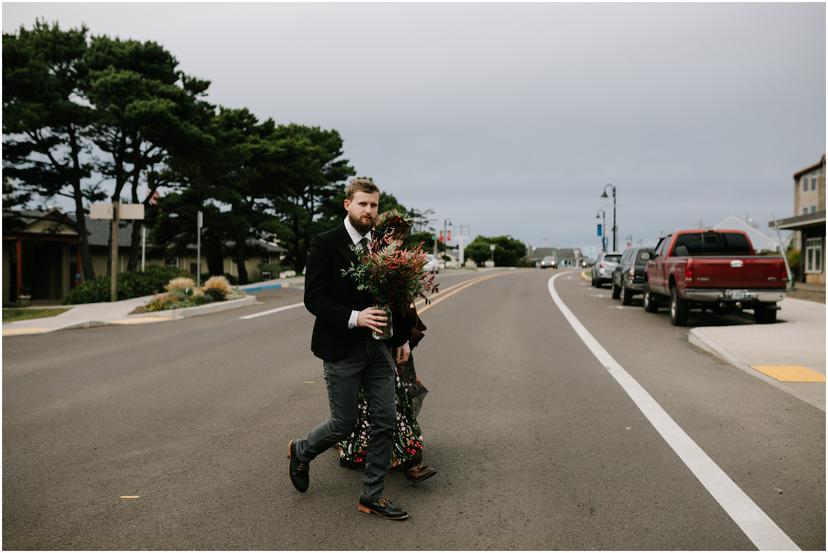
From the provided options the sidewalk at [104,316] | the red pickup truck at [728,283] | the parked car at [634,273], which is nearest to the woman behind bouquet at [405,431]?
the red pickup truck at [728,283]

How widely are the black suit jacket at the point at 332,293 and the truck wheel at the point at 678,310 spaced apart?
41.6ft

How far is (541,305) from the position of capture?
71.8ft

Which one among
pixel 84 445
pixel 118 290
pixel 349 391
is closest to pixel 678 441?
pixel 349 391

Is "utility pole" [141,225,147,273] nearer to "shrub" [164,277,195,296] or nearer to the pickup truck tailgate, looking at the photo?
"shrub" [164,277,195,296]

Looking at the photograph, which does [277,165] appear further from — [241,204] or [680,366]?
[680,366]

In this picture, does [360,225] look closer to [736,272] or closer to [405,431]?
[405,431]

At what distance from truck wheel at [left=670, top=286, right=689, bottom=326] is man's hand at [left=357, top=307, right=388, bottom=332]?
505 inches

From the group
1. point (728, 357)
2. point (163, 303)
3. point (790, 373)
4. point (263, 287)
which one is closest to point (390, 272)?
point (790, 373)

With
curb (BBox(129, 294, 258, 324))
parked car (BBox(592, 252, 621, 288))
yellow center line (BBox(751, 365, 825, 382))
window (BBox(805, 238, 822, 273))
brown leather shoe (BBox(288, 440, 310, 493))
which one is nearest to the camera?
brown leather shoe (BBox(288, 440, 310, 493))

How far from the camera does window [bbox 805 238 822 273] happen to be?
39.7 m

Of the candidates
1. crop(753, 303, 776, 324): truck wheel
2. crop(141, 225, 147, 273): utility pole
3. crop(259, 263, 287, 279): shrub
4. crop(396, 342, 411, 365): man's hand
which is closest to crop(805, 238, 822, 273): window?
crop(753, 303, 776, 324): truck wheel

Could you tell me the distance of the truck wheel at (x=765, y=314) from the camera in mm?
15148

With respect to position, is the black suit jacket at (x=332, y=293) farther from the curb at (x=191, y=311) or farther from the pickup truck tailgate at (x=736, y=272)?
the curb at (x=191, y=311)

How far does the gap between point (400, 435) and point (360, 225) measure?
1.51 m
